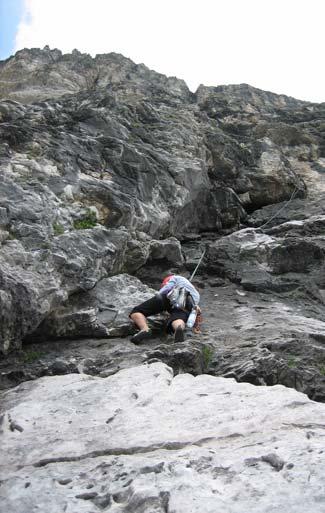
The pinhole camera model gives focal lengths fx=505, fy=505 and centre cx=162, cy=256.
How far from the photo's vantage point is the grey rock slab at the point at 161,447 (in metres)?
5.08

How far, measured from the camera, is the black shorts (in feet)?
37.1

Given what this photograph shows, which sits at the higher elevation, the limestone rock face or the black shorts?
the limestone rock face

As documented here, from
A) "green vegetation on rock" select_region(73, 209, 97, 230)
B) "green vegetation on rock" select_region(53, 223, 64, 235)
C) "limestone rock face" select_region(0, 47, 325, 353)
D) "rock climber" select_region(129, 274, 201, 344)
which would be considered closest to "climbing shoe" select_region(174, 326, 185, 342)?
"rock climber" select_region(129, 274, 201, 344)

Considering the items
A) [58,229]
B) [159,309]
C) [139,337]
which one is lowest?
[139,337]

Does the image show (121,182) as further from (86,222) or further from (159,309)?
(159,309)

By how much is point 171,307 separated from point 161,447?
5688mm

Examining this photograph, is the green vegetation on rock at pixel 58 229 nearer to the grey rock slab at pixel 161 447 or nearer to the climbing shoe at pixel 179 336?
the climbing shoe at pixel 179 336

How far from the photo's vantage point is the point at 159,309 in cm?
1165

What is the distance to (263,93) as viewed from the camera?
43.0 m

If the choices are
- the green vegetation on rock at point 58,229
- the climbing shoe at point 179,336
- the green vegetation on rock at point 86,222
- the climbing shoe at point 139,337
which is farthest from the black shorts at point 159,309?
the green vegetation on rock at point 86,222

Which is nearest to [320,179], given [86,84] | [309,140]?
[309,140]

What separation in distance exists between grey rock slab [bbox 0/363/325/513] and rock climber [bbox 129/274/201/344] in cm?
259

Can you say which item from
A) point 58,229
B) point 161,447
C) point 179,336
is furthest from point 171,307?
point 161,447

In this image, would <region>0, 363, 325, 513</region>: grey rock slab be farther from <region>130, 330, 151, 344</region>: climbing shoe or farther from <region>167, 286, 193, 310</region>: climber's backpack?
<region>167, 286, 193, 310</region>: climber's backpack
